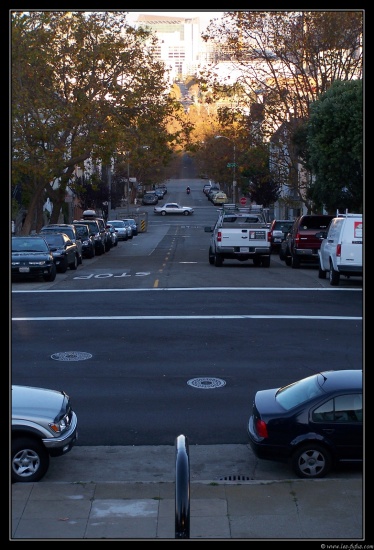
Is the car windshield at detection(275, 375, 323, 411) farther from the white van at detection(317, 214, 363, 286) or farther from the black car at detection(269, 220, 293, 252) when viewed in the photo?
the black car at detection(269, 220, 293, 252)

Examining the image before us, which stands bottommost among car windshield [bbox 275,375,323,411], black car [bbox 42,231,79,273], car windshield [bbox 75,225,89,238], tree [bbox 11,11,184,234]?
car windshield [bbox 275,375,323,411]

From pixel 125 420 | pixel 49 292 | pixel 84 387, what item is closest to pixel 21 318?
pixel 49 292

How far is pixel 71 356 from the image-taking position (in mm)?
14602

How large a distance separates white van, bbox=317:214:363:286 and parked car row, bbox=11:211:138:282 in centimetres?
927

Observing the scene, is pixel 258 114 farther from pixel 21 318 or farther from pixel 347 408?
pixel 347 408

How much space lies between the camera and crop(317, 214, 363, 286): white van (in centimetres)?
2272

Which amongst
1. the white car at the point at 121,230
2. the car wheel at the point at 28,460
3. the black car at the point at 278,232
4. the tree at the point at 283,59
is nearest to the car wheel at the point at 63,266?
the tree at the point at 283,59

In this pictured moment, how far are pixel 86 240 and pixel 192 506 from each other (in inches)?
1196

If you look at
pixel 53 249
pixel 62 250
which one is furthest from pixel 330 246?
pixel 53 249

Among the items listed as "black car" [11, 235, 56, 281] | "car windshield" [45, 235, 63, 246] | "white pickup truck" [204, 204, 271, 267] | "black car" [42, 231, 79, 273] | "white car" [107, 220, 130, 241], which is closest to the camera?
"black car" [11, 235, 56, 281]

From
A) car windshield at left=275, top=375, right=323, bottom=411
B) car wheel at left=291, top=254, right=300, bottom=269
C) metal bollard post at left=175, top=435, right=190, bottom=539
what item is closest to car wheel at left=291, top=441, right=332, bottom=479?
car windshield at left=275, top=375, right=323, bottom=411

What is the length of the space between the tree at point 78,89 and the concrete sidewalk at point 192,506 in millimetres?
27330

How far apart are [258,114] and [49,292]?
19.3 m

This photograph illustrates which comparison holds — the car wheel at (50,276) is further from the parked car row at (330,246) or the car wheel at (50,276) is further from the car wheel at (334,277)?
the car wheel at (334,277)
